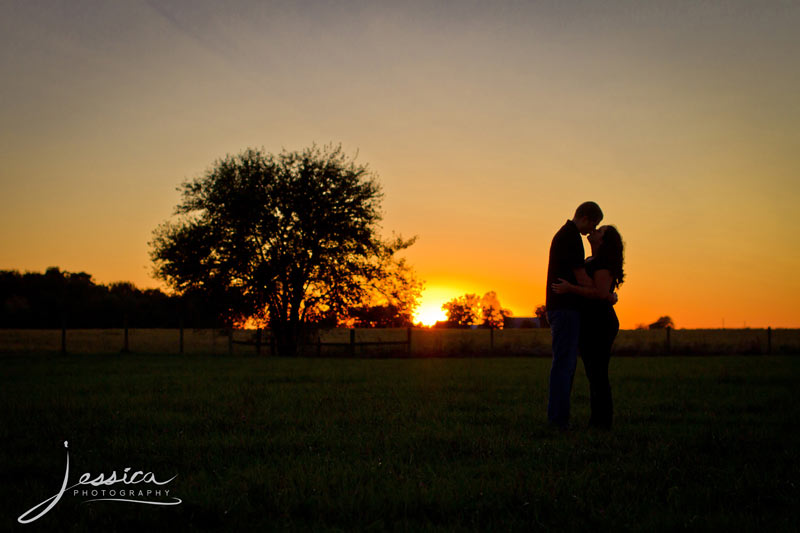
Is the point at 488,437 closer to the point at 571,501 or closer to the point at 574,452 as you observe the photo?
the point at 574,452

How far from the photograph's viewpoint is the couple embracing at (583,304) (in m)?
5.46

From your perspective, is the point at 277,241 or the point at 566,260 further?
the point at 277,241

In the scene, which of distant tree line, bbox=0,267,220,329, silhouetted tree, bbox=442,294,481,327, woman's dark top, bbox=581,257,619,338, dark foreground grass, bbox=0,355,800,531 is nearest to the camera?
dark foreground grass, bbox=0,355,800,531

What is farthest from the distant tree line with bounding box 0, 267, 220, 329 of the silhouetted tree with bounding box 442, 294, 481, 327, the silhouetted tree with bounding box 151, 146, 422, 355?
the silhouetted tree with bounding box 442, 294, 481, 327

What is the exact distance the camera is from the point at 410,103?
17156 mm

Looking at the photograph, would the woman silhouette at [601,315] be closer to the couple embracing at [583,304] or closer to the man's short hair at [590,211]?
the couple embracing at [583,304]

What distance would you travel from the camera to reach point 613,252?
5.56 metres

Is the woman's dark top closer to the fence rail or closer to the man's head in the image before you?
the man's head

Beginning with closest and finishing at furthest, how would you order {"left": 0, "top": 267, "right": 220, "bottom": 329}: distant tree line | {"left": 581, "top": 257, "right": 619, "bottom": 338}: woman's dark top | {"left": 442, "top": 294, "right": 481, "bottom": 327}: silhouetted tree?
1. {"left": 581, "top": 257, "right": 619, "bottom": 338}: woman's dark top
2. {"left": 0, "top": 267, "right": 220, "bottom": 329}: distant tree line
3. {"left": 442, "top": 294, "right": 481, "bottom": 327}: silhouetted tree

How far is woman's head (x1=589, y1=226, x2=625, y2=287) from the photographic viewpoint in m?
5.51

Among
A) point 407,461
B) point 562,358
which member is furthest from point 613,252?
point 407,461

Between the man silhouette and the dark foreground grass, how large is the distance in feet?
2.36

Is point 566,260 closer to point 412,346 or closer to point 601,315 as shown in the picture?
point 601,315

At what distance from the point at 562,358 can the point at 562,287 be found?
0.77 meters
